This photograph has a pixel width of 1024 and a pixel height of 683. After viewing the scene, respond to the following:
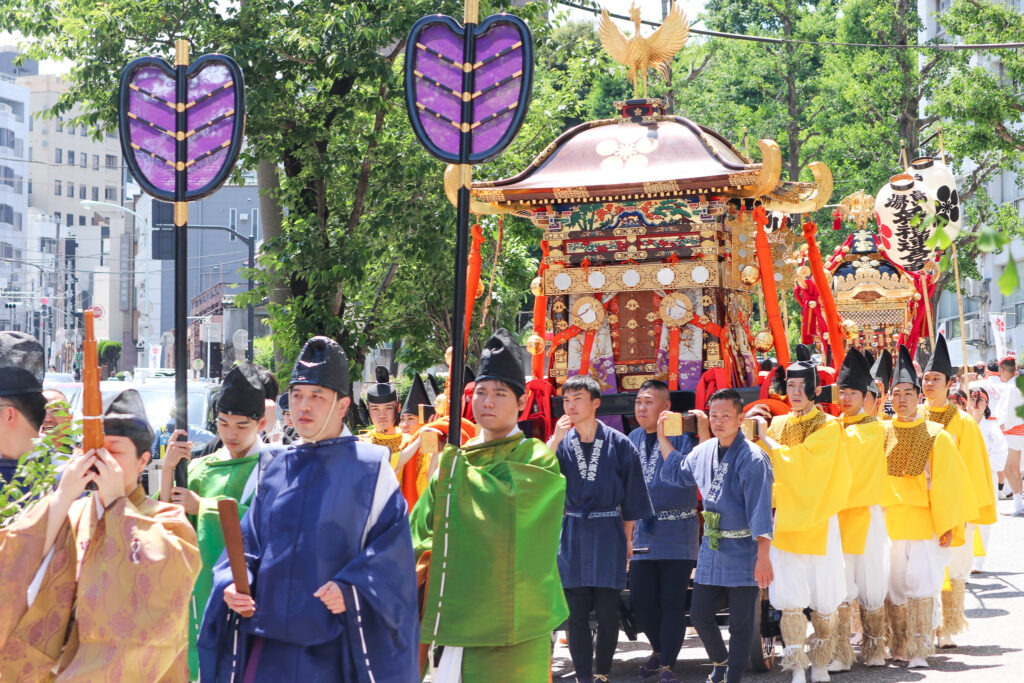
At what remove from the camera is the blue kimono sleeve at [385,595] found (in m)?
4.70

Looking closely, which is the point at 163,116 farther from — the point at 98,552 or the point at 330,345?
the point at 98,552

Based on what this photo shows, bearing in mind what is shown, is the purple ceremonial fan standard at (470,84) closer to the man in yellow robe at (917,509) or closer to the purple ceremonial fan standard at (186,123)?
the purple ceremonial fan standard at (186,123)

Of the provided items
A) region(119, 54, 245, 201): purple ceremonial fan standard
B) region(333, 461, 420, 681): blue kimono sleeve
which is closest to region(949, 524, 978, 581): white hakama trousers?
region(333, 461, 420, 681): blue kimono sleeve

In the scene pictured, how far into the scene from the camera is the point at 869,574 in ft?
29.4

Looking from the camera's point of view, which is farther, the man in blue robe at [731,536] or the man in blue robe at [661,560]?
the man in blue robe at [661,560]

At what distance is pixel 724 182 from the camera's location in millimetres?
10211

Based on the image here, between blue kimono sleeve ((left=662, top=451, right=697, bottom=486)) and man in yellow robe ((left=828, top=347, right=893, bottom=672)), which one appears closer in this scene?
blue kimono sleeve ((left=662, top=451, right=697, bottom=486))

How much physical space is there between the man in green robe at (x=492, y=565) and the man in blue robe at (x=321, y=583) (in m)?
0.68

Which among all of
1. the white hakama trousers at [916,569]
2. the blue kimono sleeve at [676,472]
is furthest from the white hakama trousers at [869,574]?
the blue kimono sleeve at [676,472]

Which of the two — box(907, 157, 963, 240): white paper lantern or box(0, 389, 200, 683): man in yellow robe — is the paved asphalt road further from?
box(0, 389, 200, 683): man in yellow robe

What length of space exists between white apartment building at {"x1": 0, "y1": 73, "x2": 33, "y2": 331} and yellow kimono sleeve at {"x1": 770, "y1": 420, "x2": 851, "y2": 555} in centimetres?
7774

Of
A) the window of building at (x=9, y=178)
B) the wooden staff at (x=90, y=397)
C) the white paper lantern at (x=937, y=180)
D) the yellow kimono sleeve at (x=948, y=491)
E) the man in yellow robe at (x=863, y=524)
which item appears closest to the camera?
the wooden staff at (x=90, y=397)

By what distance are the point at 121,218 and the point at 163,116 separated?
287 feet

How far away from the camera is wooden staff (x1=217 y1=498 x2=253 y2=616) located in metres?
4.36
